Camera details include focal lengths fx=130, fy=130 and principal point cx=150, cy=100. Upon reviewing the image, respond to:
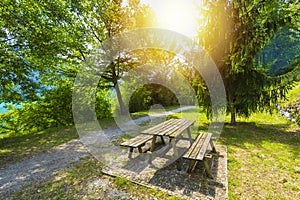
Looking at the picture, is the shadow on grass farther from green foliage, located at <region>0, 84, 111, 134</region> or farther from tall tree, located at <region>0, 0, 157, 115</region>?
green foliage, located at <region>0, 84, 111, 134</region>

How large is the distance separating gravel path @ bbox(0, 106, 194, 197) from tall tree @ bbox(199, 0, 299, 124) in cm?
656

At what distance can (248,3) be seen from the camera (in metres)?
4.79

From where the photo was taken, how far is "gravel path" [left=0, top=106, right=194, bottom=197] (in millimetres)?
2716

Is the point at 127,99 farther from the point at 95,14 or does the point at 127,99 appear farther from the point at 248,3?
the point at 248,3

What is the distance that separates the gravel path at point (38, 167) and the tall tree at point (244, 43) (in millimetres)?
6560

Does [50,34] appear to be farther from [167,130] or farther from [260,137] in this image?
[260,137]

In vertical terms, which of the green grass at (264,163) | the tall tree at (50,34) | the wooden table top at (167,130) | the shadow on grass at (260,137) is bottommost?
the green grass at (264,163)

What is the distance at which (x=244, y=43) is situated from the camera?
17.1 feet

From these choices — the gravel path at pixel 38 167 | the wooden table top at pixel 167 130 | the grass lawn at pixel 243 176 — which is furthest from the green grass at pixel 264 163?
the gravel path at pixel 38 167

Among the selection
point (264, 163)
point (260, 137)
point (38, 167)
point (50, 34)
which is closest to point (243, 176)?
point (264, 163)

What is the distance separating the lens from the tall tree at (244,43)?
480 cm

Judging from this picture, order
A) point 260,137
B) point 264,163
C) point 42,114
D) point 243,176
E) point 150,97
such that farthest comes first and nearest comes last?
point 150,97 → point 42,114 → point 260,137 → point 264,163 → point 243,176

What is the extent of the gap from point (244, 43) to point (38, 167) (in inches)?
316

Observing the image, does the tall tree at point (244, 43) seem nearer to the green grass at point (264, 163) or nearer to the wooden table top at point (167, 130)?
the green grass at point (264, 163)
